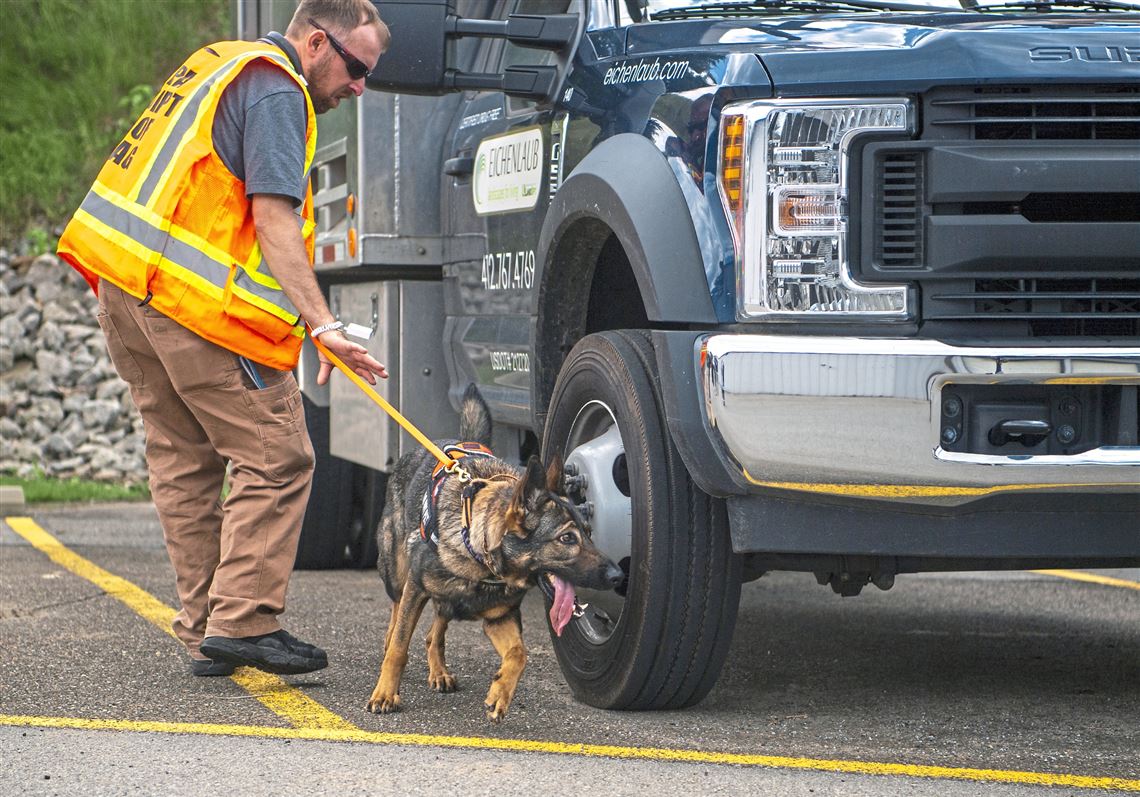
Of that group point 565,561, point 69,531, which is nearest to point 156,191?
point 565,561

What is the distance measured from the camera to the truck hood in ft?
13.1

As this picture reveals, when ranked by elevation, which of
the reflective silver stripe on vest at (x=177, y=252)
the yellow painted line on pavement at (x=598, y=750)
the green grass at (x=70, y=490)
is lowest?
the green grass at (x=70, y=490)

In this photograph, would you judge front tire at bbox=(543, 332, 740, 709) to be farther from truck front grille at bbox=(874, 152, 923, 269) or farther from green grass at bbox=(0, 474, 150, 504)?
green grass at bbox=(0, 474, 150, 504)

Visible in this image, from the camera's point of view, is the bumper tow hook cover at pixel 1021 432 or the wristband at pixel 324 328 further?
the wristband at pixel 324 328

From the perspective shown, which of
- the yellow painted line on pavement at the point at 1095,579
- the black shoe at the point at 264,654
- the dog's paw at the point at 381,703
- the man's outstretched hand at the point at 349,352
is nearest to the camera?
the man's outstretched hand at the point at 349,352

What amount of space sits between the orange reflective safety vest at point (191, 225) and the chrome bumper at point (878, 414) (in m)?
1.45

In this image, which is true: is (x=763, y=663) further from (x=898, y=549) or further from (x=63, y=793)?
(x=63, y=793)

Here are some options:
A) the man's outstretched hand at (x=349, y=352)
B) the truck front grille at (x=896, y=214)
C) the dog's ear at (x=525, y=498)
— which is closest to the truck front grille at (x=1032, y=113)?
the truck front grille at (x=896, y=214)

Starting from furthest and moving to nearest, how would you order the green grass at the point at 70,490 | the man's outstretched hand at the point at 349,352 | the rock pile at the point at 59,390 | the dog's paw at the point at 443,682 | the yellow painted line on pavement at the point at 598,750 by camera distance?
1. the rock pile at the point at 59,390
2. the green grass at the point at 70,490
3. the dog's paw at the point at 443,682
4. the man's outstretched hand at the point at 349,352
5. the yellow painted line on pavement at the point at 598,750

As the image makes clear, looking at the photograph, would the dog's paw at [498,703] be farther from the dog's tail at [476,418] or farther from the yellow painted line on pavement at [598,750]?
the dog's tail at [476,418]

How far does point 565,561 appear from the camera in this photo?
4.39 meters

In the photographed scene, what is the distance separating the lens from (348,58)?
4840 mm

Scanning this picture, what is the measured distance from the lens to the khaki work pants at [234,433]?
15.9 feet

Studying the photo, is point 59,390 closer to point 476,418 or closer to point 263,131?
point 476,418
